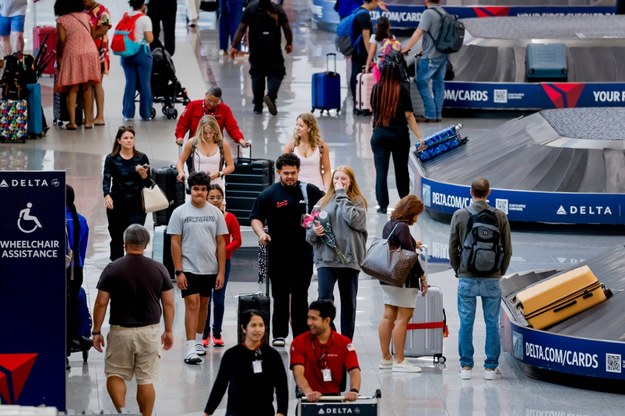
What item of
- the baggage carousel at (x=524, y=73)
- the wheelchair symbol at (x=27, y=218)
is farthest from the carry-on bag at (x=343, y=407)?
the baggage carousel at (x=524, y=73)

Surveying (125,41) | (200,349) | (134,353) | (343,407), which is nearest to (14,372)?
(134,353)

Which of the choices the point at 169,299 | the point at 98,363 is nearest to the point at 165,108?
the point at 98,363

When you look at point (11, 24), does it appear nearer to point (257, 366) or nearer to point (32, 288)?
point (32, 288)

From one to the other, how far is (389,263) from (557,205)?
559cm

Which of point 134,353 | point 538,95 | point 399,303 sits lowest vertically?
point 538,95

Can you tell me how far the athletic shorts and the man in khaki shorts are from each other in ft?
53.6

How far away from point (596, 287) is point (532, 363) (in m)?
0.76

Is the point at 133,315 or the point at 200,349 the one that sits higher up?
the point at 133,315

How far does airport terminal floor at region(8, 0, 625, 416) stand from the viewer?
38.1ft

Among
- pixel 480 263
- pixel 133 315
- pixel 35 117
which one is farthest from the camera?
pixel 35 117

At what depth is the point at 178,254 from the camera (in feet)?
40.1

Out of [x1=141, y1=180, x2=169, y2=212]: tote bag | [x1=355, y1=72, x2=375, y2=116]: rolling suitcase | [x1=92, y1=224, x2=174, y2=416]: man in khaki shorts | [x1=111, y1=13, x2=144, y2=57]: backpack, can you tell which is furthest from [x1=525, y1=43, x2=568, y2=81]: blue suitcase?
[x1=92, y1=224, x2=174, y2=416]: man in khaki shorts

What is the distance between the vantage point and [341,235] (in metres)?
12.3

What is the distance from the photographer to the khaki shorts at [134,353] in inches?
425
